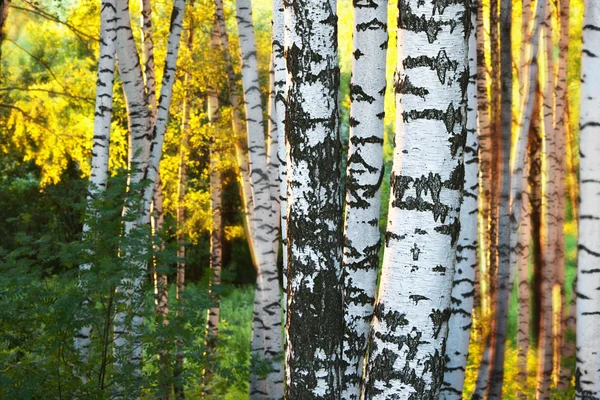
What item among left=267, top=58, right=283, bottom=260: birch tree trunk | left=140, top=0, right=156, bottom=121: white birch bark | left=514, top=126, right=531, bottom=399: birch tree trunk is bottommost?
left=514, top=126, right=531, bottom=399: birch tree trunk

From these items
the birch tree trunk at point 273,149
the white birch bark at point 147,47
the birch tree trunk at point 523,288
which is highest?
the white birch bark at point 147,47

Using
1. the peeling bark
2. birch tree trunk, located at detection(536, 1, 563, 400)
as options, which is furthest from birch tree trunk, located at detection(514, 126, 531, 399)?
the peeling bark

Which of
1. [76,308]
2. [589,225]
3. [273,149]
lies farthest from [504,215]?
[76,308]

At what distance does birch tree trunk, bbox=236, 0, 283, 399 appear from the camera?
25.6ft

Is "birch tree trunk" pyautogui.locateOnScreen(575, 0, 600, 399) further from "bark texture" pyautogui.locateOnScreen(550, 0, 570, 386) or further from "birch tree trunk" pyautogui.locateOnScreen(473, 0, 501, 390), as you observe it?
"bark texture" pyautogui.locateOnScreen(550, 0, 570, 386)

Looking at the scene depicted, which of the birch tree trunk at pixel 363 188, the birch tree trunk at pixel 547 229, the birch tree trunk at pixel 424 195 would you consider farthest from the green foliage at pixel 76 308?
the birch tree trunk at pixel 547 229

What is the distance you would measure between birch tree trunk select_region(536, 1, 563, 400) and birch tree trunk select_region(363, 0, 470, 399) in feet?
18.7

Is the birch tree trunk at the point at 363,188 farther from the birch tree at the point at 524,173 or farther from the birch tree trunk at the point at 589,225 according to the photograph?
the birch tree at the point at 524,173

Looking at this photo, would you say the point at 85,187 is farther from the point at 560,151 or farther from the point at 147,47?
the point at 560,151

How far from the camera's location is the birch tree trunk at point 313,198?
3713 mm

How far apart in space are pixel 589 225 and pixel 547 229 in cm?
372

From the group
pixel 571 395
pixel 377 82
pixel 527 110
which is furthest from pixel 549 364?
pixel 377 82

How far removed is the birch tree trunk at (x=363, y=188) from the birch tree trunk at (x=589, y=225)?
5.91ft

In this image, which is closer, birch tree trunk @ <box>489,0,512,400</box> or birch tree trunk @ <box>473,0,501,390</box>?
birch tree trunk @ <box>489,0,512,400</box>
